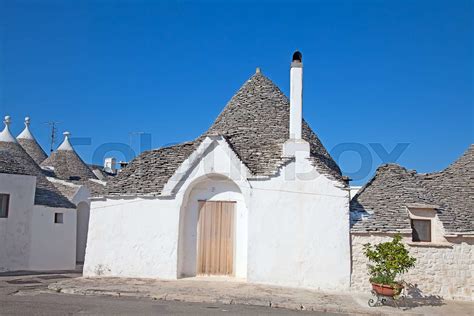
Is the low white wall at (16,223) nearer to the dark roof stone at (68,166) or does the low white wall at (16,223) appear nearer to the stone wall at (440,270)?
the dark roof stone at (68,166)

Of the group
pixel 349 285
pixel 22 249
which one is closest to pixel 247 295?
pixel 349 285

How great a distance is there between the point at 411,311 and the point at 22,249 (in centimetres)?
1674

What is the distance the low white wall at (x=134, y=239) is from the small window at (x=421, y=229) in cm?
725

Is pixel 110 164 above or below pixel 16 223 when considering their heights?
above

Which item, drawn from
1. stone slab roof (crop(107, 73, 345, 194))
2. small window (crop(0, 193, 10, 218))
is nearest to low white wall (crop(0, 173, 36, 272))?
small window (crop(0, 193, 10, 218))

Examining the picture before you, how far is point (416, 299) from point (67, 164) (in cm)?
2428

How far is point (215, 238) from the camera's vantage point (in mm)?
15039

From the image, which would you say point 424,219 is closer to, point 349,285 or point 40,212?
point 349,285

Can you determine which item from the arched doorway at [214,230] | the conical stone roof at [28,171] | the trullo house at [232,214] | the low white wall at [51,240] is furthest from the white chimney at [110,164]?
the arched doorway at [214,230]

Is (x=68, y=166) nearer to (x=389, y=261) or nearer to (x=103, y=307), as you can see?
(x=103, y=307)

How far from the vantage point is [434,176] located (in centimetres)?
1730

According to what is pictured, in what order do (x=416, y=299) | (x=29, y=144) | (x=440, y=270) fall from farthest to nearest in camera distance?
(x=29, y=144), (x=440, y=270), (x=416, y=299)

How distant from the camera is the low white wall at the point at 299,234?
13391mm

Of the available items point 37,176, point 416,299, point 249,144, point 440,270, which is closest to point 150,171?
point 249,144
